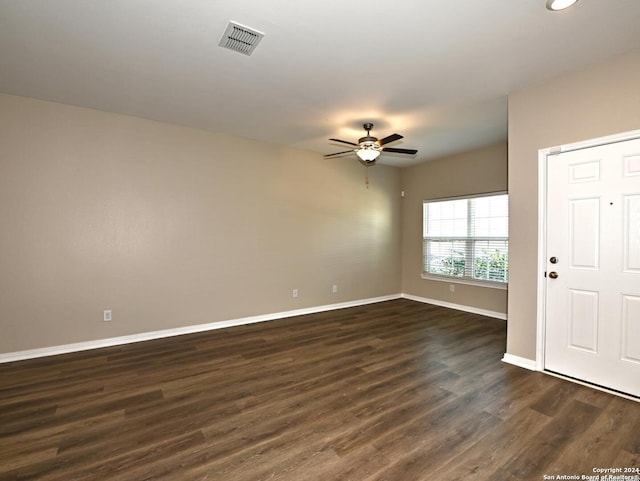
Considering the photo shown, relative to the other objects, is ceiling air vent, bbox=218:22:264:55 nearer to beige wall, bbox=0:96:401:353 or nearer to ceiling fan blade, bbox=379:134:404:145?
ceiling fan blade, bbox=379:134:404:145

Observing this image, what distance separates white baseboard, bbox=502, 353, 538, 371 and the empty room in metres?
0.02

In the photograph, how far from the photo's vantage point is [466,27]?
2.21 m

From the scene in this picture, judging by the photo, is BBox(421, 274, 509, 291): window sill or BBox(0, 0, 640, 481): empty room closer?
BBox(0, 0, 640, 481): empty room

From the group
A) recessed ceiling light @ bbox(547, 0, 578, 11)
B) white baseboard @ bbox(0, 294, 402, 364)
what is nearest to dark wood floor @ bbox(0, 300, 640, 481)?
white baseboard @ bbox(0, 294, 402, 364)

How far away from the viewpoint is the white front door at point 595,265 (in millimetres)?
2518

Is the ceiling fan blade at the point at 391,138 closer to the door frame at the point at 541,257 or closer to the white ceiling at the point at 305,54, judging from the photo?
the white ceiling at the point at 305,54

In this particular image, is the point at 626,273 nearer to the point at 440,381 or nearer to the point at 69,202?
A: the point at 440,381

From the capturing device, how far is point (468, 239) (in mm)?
5566

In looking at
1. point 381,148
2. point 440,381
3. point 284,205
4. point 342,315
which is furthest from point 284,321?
point 381,148

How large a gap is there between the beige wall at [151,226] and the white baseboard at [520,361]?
308 centimetres

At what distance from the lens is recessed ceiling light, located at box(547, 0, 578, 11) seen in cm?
192

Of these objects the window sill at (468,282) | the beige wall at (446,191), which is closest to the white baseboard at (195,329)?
the beige wall at (446,191)

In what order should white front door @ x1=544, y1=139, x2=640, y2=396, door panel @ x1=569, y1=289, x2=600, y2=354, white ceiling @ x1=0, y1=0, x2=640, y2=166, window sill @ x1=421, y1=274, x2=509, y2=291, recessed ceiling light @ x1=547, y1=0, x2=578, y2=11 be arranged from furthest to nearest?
window sill @ x1=421, y1=274, x2=509, y2=291 < door panel @ x1=569, y1=289, x2=600, y2=354 < white front door @ x1=544, y1=139, x2=640, y2=396 < white ceiling @ x1=0, y1=0, x2=640, y2=166 < recessed ceiling light @ x1=547, y1=0, x2=578, y2=11

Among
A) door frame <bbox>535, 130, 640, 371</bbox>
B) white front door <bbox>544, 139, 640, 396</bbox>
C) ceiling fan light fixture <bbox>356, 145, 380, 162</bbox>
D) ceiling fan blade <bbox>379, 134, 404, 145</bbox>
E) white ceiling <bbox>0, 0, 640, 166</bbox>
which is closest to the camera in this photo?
white ceiling <bbox>0, 0, 640, 166</bbox>
